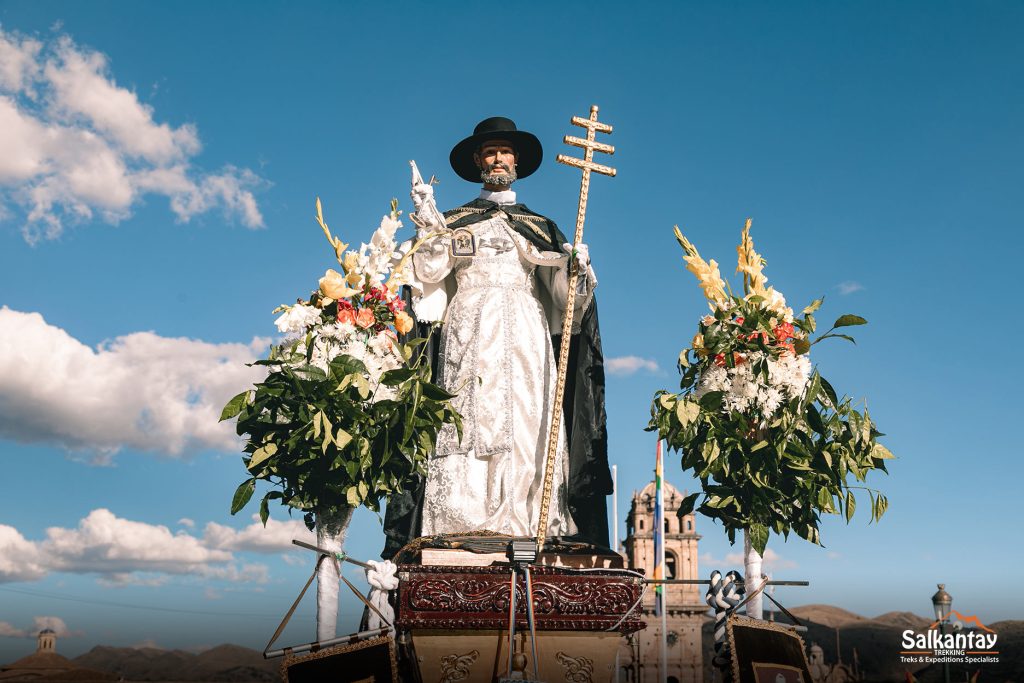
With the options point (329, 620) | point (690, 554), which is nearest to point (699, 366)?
point (329, 620)

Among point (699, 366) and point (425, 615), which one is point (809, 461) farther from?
point (425, 615)

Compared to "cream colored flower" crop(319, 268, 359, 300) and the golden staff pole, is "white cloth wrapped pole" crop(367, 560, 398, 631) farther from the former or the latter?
"cream colored flower" crop(319, 268, 359, 300)

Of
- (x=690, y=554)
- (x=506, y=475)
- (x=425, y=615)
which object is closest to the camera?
(x=425, y=615)

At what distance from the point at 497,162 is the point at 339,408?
4.97 meters

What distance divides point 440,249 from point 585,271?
1.97 m

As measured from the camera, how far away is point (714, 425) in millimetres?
9750

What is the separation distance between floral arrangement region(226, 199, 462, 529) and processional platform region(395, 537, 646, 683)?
4.04ft

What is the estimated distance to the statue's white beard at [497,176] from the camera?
12.7 m

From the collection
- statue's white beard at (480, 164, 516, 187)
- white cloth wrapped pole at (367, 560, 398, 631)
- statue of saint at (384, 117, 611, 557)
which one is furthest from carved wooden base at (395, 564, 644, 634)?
statue's white beard at (480, 164, 516, 187)

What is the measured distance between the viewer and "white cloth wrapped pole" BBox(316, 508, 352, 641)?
9.03 metres

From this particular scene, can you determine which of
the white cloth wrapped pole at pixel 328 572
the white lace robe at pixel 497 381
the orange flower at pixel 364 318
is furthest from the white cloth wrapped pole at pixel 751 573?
the orange flower at pixel 364 318

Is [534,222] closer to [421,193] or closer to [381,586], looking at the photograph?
[421,193]

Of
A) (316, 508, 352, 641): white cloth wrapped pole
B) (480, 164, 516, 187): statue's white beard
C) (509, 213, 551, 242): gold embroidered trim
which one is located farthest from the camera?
(480, 164, 516, 187): statue's white beard

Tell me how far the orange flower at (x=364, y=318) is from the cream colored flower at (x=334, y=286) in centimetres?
24
